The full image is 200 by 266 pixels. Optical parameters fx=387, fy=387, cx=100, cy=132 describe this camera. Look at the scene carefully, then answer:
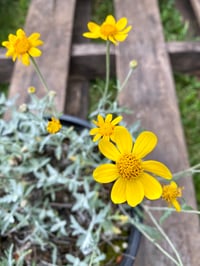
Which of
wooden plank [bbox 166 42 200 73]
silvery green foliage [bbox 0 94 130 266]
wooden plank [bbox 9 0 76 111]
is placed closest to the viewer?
silvery green foliage [bbox 0 94 130 266]

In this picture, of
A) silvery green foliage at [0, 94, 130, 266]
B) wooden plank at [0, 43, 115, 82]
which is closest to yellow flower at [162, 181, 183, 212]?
silvery green foliage at [0, 94, 130, 266]

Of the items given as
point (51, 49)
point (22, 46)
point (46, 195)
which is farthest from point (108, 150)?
point (51, 49)

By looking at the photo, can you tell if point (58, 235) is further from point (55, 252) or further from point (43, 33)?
point (43, 33)

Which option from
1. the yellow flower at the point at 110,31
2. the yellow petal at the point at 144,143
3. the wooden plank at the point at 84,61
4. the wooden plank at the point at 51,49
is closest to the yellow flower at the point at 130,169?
the yellow petal at the point at 144,143

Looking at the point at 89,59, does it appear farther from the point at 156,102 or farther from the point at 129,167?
the point at 129,167

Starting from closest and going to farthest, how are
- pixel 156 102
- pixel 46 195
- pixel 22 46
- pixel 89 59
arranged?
pixel 22 46
pixel 46 195
pixel 156 102
pixel 89 59

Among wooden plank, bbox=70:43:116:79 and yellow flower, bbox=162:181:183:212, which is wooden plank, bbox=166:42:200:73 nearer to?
wooden plank, bbox=70:43:116:79
